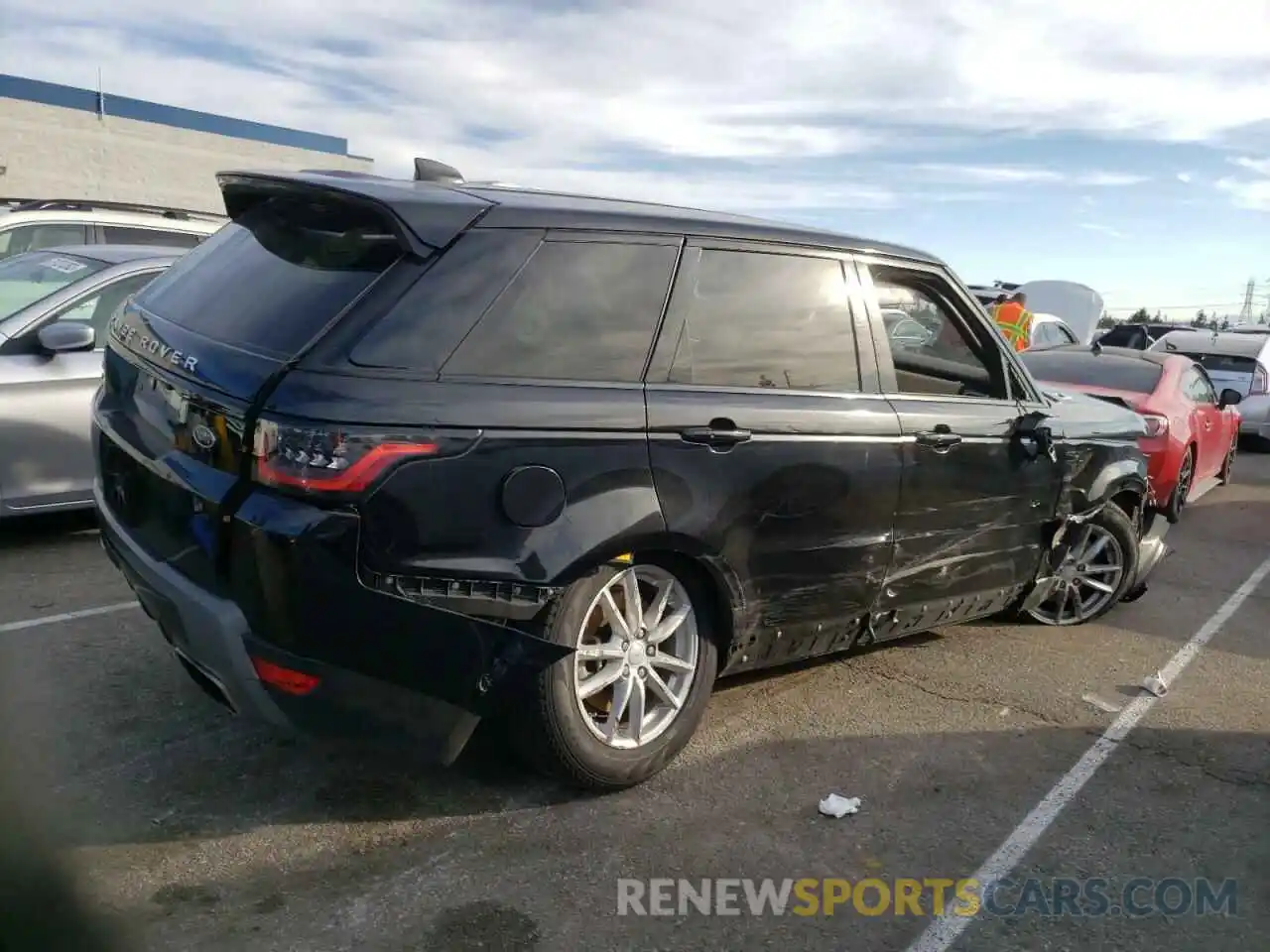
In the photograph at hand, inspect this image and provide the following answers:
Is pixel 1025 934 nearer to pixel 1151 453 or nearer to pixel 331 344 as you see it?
pixel 331 344

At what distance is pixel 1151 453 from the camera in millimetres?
7961

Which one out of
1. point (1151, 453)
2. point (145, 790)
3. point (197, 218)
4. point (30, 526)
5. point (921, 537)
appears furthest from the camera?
point (197, 218)

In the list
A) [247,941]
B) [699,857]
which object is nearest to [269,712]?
[247,941]

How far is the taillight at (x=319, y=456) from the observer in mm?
2828

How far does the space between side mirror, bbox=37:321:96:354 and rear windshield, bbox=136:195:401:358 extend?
2257mm

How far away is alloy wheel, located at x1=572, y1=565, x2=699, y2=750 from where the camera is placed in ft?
11.3

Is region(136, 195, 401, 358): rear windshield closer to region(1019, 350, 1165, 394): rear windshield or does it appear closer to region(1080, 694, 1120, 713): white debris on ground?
region(1080, 694, 1120, 713): white debris on ground

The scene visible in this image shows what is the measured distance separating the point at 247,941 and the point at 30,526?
4489 millimetres

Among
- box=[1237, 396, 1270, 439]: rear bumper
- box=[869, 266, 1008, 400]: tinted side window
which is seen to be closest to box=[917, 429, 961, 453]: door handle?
box=[869, 266, 1008, 400]: tinted side window

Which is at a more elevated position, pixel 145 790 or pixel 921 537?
pixel 921 537

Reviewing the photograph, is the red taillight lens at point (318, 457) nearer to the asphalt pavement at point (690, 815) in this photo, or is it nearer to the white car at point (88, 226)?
the asphalt pavement at point (690, 815)

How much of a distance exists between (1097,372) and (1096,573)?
3.25 metres

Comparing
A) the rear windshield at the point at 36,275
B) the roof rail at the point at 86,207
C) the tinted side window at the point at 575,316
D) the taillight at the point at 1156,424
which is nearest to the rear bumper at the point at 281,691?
the tinted side window at the point at 575,316

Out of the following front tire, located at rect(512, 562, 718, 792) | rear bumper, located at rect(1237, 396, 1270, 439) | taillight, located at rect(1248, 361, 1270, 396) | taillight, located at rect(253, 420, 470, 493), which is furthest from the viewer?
taillight, located at rect(1248, 361, 1270, 396)
